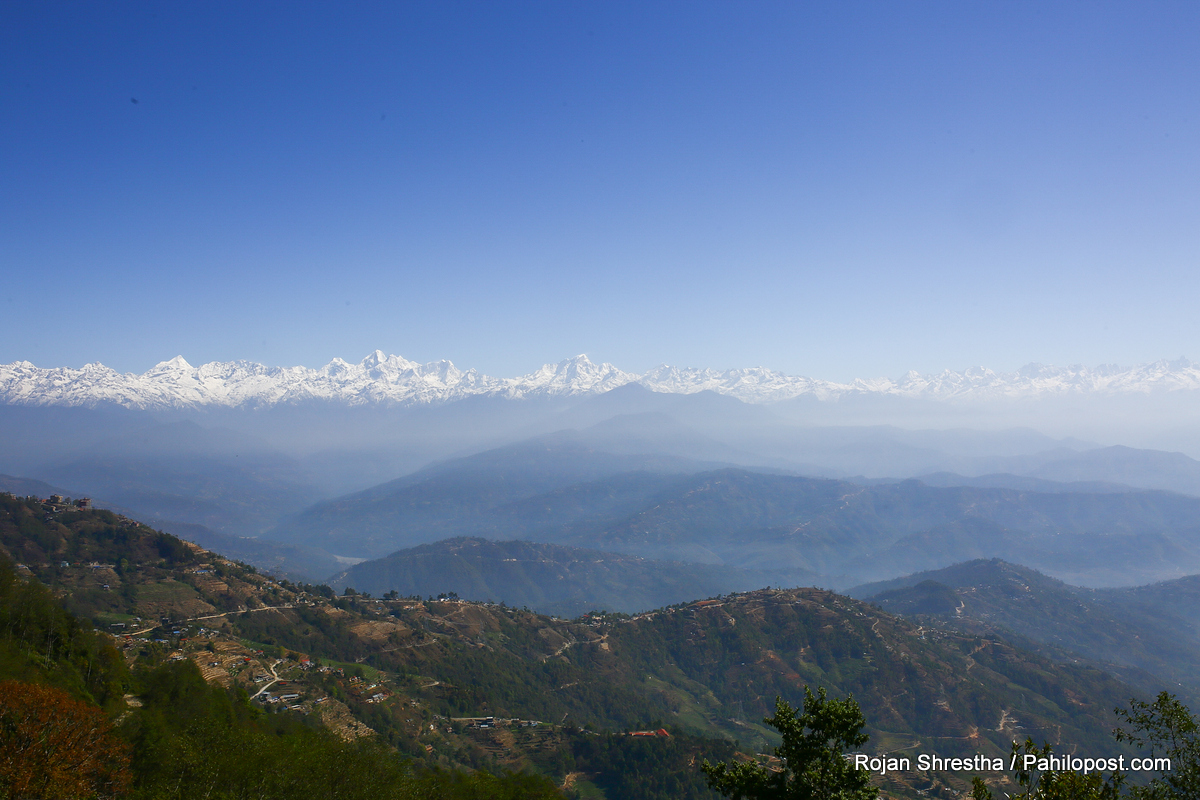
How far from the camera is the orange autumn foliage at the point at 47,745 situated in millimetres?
24938

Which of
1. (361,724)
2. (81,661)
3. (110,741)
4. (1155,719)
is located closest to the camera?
(1155,719)

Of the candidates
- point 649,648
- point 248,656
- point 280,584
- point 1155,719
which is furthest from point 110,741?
point 649,648

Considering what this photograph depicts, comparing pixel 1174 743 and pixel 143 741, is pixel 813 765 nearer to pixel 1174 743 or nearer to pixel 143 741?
pixel 1174 743

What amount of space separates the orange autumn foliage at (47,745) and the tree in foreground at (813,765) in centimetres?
2854

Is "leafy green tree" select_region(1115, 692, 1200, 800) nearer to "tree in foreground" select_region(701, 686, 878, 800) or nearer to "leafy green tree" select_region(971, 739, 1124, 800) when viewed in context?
"leafy green tree" select_region(971, 739, 1124, 800)

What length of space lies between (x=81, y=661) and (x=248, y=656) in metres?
35.2

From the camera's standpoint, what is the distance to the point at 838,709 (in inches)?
818

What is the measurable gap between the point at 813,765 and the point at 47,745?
33.2m

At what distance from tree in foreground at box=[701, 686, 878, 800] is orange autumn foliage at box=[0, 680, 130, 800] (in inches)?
1124

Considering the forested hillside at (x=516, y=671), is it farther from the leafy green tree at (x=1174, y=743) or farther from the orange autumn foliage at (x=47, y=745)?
the leafy green tree at (x=1174, y=743)

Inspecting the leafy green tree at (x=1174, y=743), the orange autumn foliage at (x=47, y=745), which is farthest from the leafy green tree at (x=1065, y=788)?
the orange autumn foliage at (x=47, y=745)

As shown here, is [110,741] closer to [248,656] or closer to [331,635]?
[248,656]

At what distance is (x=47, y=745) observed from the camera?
2667 centimetres

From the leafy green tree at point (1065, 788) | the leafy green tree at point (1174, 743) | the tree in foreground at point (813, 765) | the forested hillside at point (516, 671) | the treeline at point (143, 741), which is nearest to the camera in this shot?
the leafy green tree at point (1065, 788)
